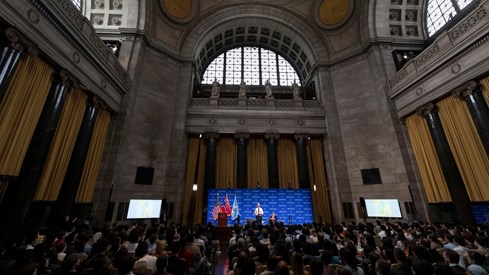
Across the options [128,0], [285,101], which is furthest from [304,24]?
[128,0]

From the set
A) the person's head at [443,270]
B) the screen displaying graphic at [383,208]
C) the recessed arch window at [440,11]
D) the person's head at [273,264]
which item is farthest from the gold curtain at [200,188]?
the recessed arch window at [440,11]

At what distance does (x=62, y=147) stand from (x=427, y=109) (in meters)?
17.3

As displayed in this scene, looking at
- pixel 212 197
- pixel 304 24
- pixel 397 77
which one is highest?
pixel 304 24

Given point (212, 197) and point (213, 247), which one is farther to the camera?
point (212, 197)

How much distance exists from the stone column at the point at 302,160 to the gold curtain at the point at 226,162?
4709 millimetres

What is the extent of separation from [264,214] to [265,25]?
16.2m

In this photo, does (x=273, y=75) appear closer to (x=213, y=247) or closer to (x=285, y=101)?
(x=285, y=101)

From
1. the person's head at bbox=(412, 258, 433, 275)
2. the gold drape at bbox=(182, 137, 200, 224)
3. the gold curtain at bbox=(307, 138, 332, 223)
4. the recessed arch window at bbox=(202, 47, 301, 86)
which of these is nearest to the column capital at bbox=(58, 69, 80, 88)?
the gold drape at bbox=(182, 137, 200, 224)

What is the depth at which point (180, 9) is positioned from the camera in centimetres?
1584

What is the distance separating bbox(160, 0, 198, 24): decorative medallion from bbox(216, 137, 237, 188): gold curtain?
10.1 m

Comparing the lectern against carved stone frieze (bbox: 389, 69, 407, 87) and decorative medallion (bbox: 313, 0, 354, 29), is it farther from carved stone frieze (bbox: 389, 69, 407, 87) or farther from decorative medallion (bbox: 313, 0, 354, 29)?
decorative medallion (bbox: 313, 0, 354, 29)

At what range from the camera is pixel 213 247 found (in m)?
6.38

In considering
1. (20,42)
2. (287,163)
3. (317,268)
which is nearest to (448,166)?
(287,163)

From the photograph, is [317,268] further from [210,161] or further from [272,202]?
[210,161]
